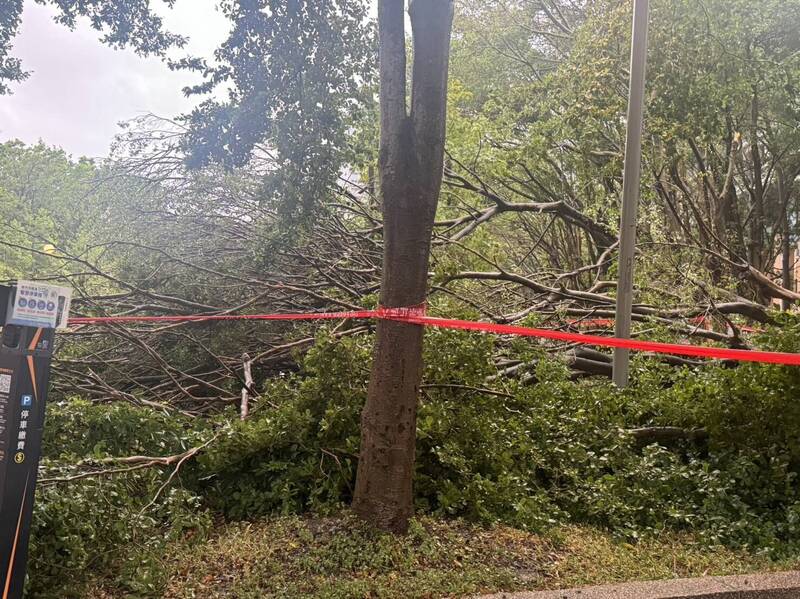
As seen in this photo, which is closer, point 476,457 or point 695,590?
point 695,590

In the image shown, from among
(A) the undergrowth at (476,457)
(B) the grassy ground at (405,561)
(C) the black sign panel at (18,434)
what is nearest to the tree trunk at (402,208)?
(B) the grassy ground at (405,561)

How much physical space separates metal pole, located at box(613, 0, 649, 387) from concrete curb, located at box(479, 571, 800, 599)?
10.2ft

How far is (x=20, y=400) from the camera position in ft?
8.78

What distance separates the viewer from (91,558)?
12.2 ft

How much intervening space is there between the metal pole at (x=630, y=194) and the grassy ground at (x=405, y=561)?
2.42m

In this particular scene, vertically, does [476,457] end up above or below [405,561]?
above

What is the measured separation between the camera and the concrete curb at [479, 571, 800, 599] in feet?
11.1

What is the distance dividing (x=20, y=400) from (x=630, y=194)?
18.8ft

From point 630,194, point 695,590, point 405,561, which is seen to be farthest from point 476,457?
point 630,194

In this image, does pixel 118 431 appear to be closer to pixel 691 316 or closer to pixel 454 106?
pixel 691 316

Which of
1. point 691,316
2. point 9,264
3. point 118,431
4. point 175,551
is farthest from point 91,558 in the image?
point 9,264

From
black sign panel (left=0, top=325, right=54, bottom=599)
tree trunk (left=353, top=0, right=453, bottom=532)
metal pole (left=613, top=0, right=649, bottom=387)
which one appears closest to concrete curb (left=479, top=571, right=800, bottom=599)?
tree trunk (left=353, top=0, right=453, bottom=532)

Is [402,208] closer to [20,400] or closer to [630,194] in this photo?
[20,400]

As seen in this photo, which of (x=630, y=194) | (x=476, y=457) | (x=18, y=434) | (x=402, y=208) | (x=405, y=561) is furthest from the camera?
(x=630, y=194)
